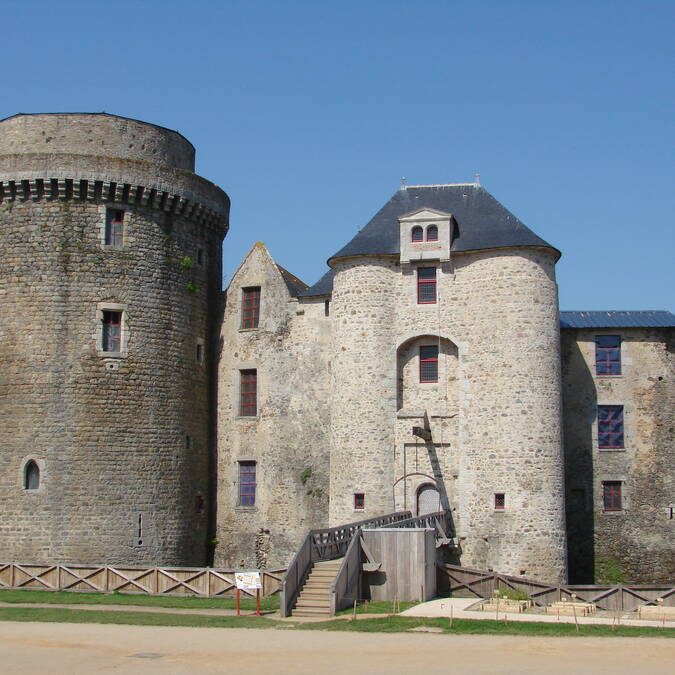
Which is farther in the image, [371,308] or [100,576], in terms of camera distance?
[371,308]

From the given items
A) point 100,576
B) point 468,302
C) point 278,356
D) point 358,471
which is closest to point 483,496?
point 358,471

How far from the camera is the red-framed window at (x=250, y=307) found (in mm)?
34938

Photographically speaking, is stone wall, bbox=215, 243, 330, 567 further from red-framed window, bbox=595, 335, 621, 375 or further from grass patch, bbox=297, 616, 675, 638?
grass patch, bbox=297, 616, 675, 638

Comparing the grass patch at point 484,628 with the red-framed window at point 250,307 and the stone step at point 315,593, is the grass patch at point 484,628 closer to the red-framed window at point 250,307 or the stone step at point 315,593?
the stone step at point 315,593

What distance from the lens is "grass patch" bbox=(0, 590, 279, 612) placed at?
965 inches

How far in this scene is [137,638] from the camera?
1955 centimetres

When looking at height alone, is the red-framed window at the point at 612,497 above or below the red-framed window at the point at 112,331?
below

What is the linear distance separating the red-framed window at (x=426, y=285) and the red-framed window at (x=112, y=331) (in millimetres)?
9233

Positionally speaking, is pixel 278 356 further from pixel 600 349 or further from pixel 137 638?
pixel 137 638

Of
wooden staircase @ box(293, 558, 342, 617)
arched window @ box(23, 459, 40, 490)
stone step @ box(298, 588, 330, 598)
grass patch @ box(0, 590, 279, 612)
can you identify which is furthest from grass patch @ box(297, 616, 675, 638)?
arched window @ box(23, 459, 40, 490)

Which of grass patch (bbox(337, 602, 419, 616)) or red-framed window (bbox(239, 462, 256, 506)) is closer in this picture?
grass patch (bbox(337, 602, 419, 616))

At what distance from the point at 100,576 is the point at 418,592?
8.71 metres

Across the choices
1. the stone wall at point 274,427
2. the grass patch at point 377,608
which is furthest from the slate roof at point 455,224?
the grass patch at point 377,608

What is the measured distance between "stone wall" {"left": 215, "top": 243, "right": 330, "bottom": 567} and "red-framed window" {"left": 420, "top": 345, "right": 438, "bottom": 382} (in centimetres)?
334
